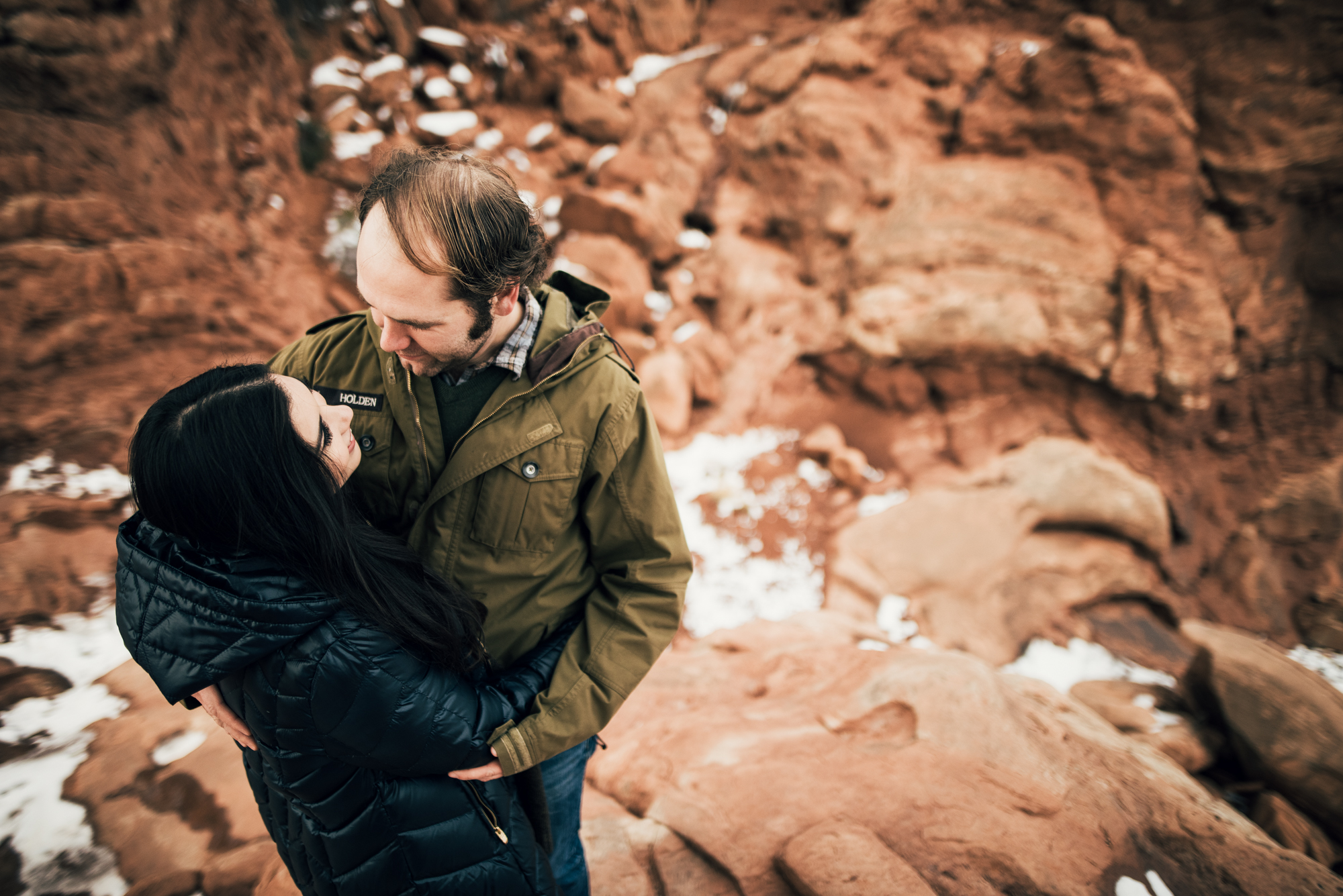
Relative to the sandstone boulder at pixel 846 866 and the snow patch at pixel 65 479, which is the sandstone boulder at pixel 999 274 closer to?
the sandstone boulder at pixel 846 866

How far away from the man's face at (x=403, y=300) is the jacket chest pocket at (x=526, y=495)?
0.34 metres

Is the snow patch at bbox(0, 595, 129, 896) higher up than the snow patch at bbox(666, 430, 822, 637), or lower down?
higher up

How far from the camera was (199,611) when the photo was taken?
3.71ft

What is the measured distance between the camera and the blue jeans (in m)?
1.85

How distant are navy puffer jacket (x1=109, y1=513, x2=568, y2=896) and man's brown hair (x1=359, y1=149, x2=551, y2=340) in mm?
746

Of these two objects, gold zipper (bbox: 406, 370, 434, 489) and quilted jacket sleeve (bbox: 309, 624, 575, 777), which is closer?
quilted jacket sleeve (bbox: 309, 624, 575, 777)

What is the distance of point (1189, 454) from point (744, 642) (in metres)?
5.46

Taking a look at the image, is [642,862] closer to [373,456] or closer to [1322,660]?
[373,456]

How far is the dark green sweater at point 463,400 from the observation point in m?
1.60

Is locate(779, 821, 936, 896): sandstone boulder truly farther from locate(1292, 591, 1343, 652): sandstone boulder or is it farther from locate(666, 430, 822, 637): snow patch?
locate(1292, 591, 1343, 652): sandstone boulder

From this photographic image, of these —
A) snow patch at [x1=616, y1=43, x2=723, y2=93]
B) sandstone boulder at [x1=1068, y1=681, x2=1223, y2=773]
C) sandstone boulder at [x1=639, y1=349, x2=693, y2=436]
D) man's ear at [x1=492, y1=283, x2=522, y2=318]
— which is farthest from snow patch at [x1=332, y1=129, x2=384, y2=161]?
sandstone boulder at [x1=1068, y1=681, x2=1223, y2=773]

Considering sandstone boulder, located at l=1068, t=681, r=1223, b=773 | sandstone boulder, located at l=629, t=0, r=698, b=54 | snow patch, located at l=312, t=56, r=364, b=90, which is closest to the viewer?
sandstone boulder, located at l=1068, t=681, r=1223, b=773

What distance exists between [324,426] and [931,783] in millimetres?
2628

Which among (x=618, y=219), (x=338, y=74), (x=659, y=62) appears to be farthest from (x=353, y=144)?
(x=659, y=62)
